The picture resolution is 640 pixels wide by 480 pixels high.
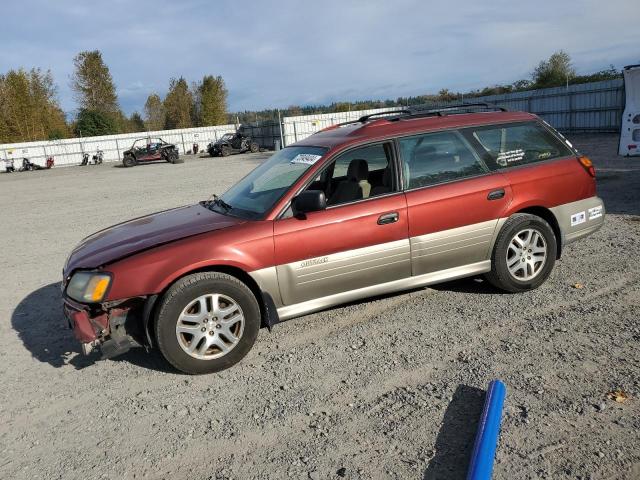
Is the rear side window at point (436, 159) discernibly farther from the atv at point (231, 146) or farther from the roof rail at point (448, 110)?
the atv at point (231, 146)

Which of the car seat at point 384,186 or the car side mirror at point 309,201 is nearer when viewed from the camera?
the car side mirror at point 309,201

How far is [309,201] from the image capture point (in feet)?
13.3

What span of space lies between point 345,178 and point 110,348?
2480 mm

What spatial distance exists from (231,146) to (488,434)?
3324 centimetres

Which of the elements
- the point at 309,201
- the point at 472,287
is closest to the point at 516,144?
the point at 472,287

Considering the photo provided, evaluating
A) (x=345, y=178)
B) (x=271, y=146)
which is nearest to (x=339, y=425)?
(x=345, y=178)

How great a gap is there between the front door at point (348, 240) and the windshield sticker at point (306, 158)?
0.59 ft

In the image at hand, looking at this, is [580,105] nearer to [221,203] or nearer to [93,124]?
[221,203]

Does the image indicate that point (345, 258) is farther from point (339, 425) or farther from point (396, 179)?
point (339, 425)

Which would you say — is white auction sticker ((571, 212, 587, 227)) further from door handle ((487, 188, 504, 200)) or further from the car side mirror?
the car side mirror

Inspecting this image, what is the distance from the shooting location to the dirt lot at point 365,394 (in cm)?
285

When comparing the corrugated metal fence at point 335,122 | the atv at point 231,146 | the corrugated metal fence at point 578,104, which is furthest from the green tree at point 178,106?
the corrugated metal fence at point 578,104

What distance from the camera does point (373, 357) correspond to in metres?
3.99

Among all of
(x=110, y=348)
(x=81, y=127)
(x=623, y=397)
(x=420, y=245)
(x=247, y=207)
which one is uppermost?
(x=81, y=127)
